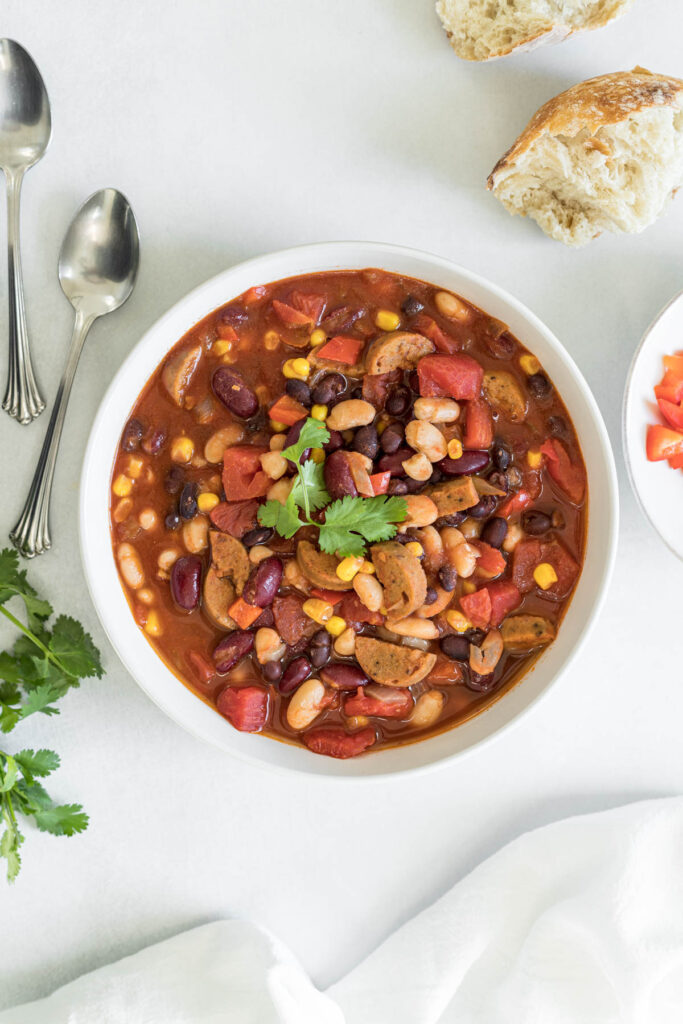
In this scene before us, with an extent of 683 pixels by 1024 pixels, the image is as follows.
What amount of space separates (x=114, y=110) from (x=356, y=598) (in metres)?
2.00

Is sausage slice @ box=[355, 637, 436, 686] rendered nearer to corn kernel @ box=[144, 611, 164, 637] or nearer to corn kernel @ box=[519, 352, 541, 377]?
corn kernel @ box=[144, 611, 164, 637]

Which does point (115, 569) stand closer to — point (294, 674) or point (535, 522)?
point (294, 674)

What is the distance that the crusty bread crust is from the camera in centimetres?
278

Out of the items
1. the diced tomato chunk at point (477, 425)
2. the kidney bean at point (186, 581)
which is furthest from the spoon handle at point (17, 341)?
the diced tomato chunk at point (477, 425)

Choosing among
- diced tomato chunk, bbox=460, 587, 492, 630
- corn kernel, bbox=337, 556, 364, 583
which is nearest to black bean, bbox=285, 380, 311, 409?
corn kernel, bbox=337, 556, 364, 583

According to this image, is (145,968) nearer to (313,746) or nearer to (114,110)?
(313,746)

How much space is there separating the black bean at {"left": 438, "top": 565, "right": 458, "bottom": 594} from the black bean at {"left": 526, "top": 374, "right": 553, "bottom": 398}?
2.18ft

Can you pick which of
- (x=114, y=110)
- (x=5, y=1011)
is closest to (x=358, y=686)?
(x=5, y=1011)

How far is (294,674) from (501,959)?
150 cm

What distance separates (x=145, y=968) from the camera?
10.4 ft

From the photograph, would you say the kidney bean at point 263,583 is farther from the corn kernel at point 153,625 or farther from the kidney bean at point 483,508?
the kidney bean at point 483,508

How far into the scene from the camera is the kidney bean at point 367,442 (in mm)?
2818

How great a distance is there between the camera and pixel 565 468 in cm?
290

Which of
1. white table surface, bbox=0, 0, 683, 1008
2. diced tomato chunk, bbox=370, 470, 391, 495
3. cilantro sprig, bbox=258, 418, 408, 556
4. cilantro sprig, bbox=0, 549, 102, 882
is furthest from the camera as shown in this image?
white table surface, bbox=0, 0, 683, 1008
